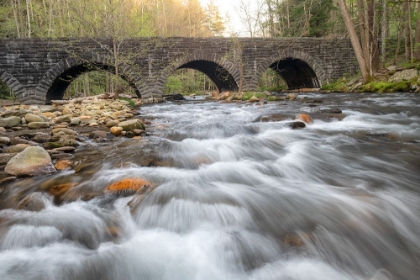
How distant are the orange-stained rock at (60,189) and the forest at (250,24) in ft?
31.0

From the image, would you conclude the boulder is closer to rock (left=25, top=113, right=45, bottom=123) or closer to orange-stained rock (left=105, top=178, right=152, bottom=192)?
orange-stained rock (left=105, top=178, right=152, bottom=192)

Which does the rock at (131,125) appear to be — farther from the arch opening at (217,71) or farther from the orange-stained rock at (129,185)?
the arch opening at (217,71)

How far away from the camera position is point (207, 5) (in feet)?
150

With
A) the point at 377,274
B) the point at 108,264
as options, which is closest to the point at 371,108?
the point at 377,274

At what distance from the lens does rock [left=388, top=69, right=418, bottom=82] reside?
459 inches

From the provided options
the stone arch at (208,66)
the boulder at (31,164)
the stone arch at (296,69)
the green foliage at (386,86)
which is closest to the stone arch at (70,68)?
the stone arch at (208,66)

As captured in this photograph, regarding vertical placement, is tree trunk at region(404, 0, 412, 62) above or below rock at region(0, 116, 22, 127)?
above

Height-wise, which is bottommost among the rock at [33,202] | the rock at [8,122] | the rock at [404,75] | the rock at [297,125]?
the rock at [33,202]

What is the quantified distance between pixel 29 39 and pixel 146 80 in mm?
5369

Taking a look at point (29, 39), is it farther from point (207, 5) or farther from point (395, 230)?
point (207, 5)

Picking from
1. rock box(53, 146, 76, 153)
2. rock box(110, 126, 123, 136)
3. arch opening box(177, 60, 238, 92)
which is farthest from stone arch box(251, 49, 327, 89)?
rock box(53, 146, 76, 153)

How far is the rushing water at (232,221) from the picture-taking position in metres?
1.80

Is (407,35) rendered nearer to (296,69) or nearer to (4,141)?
(296,69)

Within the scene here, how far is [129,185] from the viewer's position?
286 centimetres
